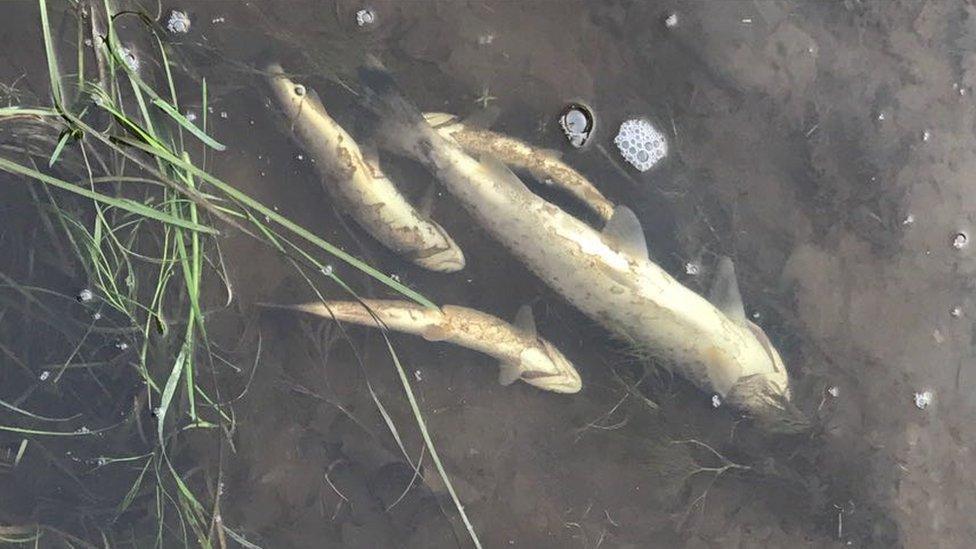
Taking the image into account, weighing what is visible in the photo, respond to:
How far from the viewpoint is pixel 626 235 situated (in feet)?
8.30

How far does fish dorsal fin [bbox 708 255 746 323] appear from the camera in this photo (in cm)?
262

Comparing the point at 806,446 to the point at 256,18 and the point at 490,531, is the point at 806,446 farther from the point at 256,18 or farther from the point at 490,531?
the point at 256,18

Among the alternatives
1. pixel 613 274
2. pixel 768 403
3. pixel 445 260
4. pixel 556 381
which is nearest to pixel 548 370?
pixel 556 381

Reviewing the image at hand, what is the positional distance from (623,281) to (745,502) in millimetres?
989

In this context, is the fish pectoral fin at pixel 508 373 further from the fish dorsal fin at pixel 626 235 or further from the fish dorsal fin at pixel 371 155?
the fish dorsal fin at pixel 371 155

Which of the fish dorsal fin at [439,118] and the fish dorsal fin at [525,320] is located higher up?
the fish dorsal fin at [439,118]

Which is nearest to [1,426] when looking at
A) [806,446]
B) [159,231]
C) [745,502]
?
[159,231]

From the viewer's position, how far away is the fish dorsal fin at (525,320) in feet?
8.57

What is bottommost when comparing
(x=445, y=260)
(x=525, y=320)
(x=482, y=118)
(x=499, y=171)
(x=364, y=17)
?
(x=525, y=320)

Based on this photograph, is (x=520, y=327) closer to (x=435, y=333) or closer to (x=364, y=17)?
(x=435, y=333)

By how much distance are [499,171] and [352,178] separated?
514 mm

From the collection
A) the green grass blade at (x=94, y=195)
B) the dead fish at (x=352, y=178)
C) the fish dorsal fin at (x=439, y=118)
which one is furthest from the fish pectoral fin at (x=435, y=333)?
the green grass blade at (x=94, y=195)

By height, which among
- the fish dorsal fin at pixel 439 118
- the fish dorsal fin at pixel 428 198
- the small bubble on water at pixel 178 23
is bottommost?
the fish dorsal fin at pixel 428 198

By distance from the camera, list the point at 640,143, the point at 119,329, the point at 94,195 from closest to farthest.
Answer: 1. the point at 94,195
2. the point at 119,329
3. the point at 640,143
